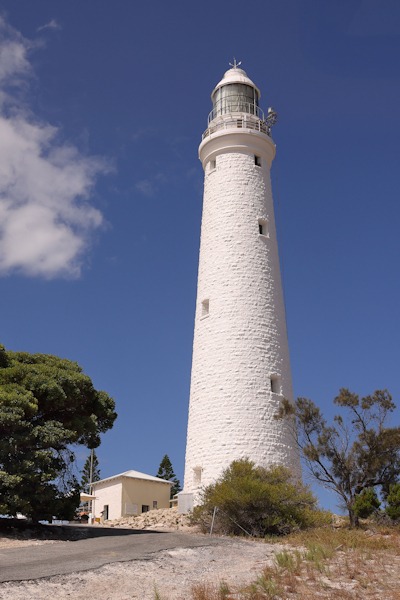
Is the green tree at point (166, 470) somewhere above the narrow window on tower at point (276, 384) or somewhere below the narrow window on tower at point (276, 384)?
above

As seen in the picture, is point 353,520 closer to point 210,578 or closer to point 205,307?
point 210,578

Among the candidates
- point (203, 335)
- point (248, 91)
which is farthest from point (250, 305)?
point (248, 91)

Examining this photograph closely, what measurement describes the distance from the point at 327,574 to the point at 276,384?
1380cm

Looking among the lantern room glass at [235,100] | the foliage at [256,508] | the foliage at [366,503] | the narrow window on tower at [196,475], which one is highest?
the lantern room glass at [235,100]

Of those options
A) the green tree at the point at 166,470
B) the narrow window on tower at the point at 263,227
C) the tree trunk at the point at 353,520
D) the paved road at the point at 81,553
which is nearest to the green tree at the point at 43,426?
the paved road at the point at 81,553

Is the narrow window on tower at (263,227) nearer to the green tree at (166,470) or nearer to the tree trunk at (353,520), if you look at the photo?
the tree trunk at (353,520)

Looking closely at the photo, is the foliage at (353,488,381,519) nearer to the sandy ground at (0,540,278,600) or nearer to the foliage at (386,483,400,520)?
the foliage at (386,483,400,520)

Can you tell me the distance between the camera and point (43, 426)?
1933 centimetres

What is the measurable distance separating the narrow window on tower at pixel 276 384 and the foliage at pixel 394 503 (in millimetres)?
5995

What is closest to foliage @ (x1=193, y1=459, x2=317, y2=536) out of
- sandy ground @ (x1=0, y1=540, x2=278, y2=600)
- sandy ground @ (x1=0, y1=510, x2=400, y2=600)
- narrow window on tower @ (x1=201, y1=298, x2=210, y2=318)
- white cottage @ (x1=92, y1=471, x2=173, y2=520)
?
sandy ground @ (x1=0, y1=510, x2=400, y2=600)

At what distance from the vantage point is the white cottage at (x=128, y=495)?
3331 centimetres

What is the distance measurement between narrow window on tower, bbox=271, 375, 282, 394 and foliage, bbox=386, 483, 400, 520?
236 inches

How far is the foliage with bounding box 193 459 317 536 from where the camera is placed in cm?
2006

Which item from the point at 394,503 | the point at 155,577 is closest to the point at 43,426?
the point at 155,577
